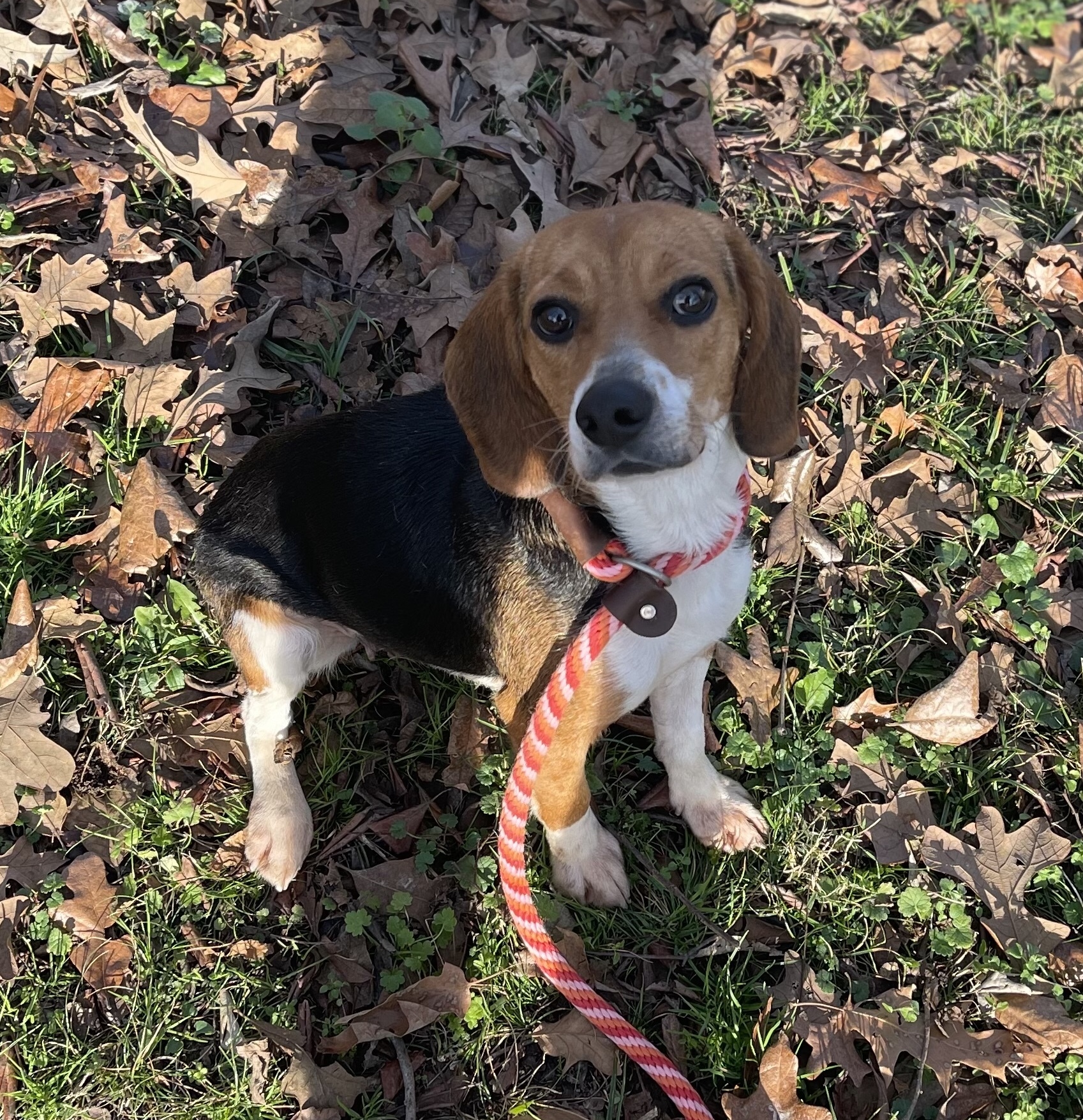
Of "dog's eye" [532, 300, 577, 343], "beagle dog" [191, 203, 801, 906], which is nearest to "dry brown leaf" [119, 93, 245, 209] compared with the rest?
"beagle dog" [191, 203, 801, 906]

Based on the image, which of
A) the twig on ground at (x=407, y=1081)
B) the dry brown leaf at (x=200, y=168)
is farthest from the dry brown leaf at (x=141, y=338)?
the twig on ground at (x=407, y=1081)

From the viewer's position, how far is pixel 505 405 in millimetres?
2924

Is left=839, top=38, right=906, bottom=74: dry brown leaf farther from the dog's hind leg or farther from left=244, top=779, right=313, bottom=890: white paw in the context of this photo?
left=244, top=779, right=313, bottom=890: white paw

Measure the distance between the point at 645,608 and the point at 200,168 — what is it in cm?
355

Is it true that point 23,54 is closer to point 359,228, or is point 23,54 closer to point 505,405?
point 359,228

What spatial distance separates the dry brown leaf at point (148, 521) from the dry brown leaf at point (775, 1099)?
309cm

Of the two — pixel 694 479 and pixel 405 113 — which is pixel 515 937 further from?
pixel 405 113

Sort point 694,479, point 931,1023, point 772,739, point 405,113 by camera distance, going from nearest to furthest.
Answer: point 694,479
point 931,1023
point 772,739
point 405,113

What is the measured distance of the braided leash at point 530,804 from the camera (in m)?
2.85

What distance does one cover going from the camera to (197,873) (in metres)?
3.78

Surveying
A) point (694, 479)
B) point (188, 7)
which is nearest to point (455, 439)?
point (694, 479)

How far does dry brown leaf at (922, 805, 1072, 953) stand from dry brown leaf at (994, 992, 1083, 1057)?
230 mm

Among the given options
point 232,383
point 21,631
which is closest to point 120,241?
point 232,383

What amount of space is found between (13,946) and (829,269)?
15.9 ft
